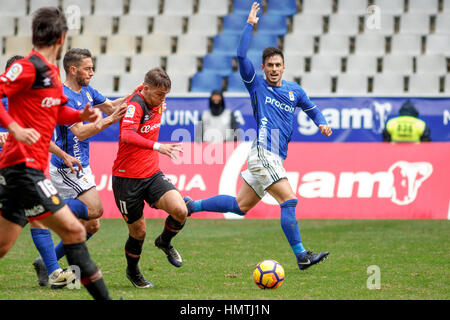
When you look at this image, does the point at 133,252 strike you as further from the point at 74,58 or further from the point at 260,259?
the point at 260,259

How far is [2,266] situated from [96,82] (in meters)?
10.3

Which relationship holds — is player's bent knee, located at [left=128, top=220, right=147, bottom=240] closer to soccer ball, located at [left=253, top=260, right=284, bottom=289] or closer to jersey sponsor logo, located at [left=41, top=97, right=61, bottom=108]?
soccer ball, located at [left=253, top=260, right=284, bottom=289]

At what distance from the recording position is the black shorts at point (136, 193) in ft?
23.4

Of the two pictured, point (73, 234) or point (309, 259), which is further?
point (309, 259)

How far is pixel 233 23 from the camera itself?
19312 mm

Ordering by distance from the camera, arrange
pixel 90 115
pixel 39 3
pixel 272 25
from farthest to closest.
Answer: pixel 39 3
pixel 272 25
pixel 90 115

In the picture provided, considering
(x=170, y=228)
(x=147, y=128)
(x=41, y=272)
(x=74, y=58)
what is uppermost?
(x=74, y=58)

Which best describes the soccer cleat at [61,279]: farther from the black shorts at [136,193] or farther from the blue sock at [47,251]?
the black shorts at [136,193]

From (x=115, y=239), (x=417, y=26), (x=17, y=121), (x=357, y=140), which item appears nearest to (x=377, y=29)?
(x=417, y=26)

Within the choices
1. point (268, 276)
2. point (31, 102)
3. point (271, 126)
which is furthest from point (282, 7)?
point (31, 102)

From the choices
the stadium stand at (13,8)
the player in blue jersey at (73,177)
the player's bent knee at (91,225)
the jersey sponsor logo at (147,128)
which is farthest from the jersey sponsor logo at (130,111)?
the stadium stand at (13,8)

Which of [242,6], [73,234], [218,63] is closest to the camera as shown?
[73,234]

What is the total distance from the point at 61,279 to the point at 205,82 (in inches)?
457

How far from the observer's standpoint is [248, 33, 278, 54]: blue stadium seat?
18.8 meters
